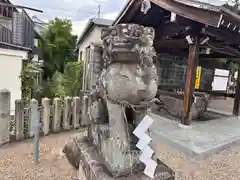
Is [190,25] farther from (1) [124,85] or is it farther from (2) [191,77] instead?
(1) [124,85]

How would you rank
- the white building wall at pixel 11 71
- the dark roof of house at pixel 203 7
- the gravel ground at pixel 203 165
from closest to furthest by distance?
1. the gravel ground at pixel 203 165
2. the dark roof of house at pixel 203 7
3. the white building wall at pixel 11 71

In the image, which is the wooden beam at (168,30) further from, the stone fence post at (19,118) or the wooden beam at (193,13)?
the stone fence post at (19,118)

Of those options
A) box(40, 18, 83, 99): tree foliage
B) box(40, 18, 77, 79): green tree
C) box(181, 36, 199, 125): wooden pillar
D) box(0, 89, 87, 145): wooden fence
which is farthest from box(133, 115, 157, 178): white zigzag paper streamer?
box(40, 18, 77, 79): green tree

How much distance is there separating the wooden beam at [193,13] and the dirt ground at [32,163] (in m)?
3.43

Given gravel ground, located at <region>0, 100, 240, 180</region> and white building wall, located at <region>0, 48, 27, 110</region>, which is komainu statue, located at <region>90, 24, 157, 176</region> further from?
white building wall, located at <region>0, 48, 27, 110</region>

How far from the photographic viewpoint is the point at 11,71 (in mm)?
6918

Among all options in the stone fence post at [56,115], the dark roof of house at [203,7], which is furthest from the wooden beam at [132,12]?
the stone fence post at [56,115]

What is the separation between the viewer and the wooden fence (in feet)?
10.8

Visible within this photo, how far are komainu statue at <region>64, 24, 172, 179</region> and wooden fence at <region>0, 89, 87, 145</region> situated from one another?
1609mm

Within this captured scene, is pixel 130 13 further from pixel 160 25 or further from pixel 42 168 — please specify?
pixel 42 168

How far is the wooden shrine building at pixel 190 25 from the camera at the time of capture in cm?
368

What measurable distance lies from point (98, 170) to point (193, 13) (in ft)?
11.5

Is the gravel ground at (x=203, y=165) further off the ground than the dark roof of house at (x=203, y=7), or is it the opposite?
the dark roof of house at (x=203, y=7)

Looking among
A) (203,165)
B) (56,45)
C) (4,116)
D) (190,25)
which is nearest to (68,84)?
(4,116)
